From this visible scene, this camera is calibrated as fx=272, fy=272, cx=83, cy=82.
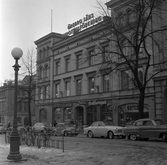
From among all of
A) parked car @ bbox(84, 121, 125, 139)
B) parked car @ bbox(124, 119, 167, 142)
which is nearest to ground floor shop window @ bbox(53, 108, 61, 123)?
parked car @ bbox(84, 121, 125, 139)

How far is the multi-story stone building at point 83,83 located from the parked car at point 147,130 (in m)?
7.39

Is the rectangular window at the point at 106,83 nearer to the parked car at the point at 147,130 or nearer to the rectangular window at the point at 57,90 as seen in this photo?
the rectangular window at the point at 57,90

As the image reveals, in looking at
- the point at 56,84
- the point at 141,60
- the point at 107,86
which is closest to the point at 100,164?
the point at 141,60

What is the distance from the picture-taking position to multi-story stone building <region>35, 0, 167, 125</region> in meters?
32.2

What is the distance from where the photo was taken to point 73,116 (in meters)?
40.8

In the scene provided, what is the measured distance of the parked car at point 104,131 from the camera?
22.9m

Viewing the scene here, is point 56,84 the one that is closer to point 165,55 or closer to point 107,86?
point 107,86

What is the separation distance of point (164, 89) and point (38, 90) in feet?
95.7

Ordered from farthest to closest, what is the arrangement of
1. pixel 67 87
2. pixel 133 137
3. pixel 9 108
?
pixel 9 108
pixel 67 87
pixel 133 137

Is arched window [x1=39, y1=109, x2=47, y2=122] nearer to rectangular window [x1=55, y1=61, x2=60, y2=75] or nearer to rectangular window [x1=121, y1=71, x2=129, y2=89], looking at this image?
Answer: rectangular window [x1=55, y1=61, x2=60, y2=75]

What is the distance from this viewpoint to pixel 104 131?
2383 centimetres

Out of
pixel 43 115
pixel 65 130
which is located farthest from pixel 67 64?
pixel 65 130

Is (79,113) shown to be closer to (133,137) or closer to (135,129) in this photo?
(133,137)

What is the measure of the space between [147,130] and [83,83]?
20.7 metres
